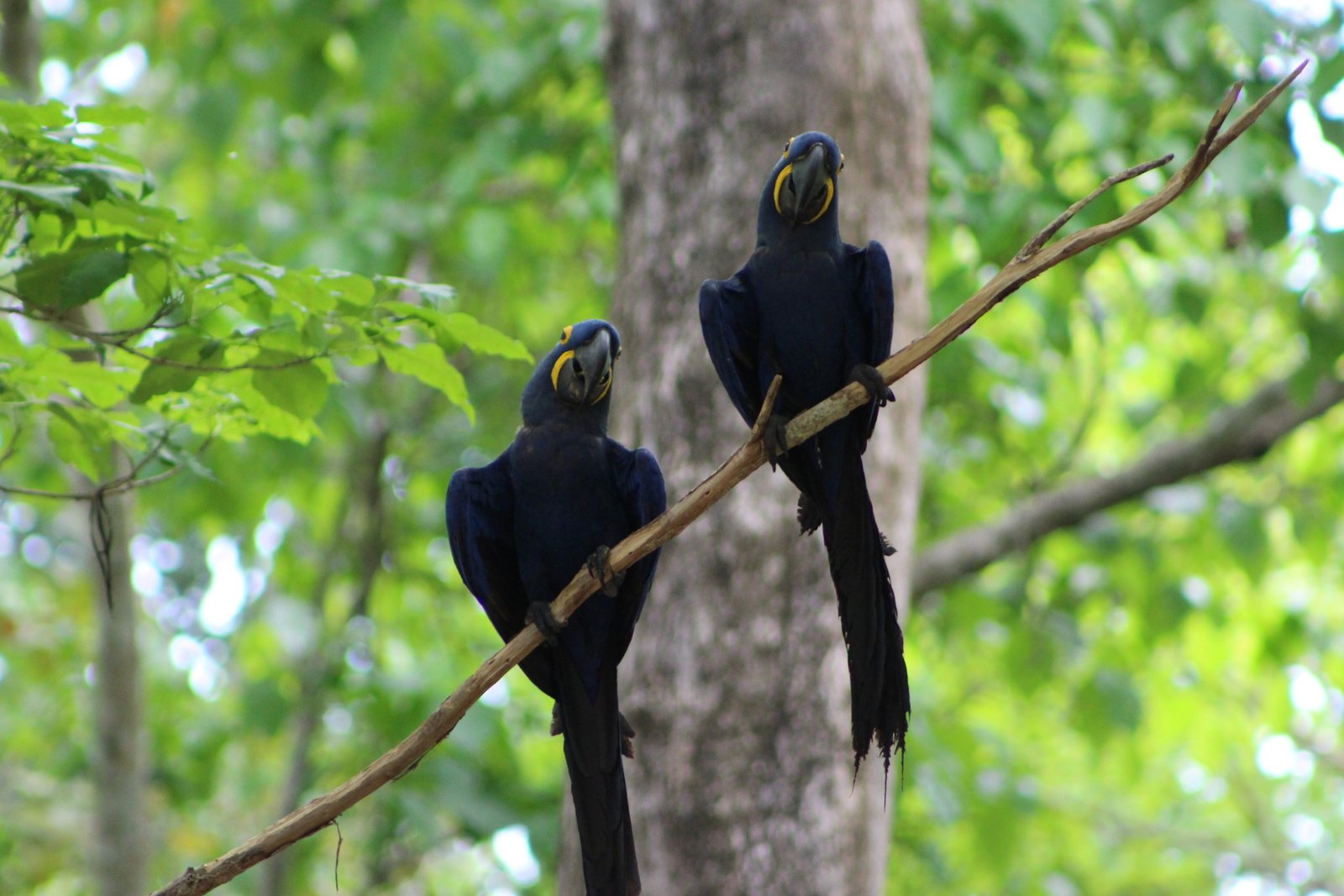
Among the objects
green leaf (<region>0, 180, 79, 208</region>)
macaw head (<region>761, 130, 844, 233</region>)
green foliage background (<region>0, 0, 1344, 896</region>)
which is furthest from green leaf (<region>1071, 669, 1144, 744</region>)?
green leaf (<region>0, 180, 79, 208</region>)

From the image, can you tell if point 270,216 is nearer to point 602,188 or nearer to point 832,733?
point 602,188

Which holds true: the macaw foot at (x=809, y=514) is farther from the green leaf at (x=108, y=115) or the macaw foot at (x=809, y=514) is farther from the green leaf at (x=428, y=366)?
the green leaf at (x=108, y=115)

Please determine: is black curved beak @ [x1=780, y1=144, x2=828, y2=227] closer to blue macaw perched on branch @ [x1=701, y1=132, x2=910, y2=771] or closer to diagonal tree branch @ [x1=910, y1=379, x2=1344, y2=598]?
blue macaw perched on branch @ [x1=701, y1=132, x2=910, y2=771]

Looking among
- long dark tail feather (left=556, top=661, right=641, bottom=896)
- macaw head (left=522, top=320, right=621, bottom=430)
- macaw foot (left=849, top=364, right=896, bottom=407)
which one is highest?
macaw head (left=522, top=320, right=621, bottom=430)

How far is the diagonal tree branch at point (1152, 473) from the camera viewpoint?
205 inches

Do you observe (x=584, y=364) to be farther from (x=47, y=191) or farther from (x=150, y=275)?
(x=47, y=191)

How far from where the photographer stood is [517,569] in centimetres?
277

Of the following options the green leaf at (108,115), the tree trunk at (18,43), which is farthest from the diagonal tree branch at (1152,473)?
the tree trunk at (18,43)

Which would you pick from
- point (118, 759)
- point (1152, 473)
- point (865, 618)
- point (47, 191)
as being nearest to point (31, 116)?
point (47, 191)

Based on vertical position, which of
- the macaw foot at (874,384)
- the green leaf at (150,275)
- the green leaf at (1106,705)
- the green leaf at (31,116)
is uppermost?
the green leaf at (1106,705)

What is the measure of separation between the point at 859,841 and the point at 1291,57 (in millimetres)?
3268

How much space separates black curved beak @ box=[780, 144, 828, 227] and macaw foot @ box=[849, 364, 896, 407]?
33cm

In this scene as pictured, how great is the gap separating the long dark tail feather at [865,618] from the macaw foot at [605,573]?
42cm

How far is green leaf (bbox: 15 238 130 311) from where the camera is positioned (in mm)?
2154
